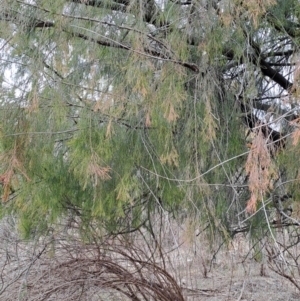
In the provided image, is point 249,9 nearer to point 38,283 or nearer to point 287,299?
point 38,283

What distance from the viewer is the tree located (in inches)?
104

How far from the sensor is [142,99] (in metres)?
2.74

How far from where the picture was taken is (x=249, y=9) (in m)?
2.41

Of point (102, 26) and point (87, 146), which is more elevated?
point (102, 26)

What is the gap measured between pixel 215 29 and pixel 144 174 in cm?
108

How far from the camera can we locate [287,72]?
3201mm

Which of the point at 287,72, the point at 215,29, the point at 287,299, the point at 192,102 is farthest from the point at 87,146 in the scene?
the point at 287,299

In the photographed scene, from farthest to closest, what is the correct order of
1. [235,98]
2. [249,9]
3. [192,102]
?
[235,98] → [192,102] → [249,9]

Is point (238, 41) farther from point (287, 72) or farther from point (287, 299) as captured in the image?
point (287, 299)

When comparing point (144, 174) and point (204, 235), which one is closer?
point (144, 174)

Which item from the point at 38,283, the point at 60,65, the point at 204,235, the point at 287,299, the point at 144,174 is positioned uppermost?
the point at 60,65

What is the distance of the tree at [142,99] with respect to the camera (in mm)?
2633

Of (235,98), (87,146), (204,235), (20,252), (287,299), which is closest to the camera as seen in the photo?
(87,146)

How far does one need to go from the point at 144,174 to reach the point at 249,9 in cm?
130
